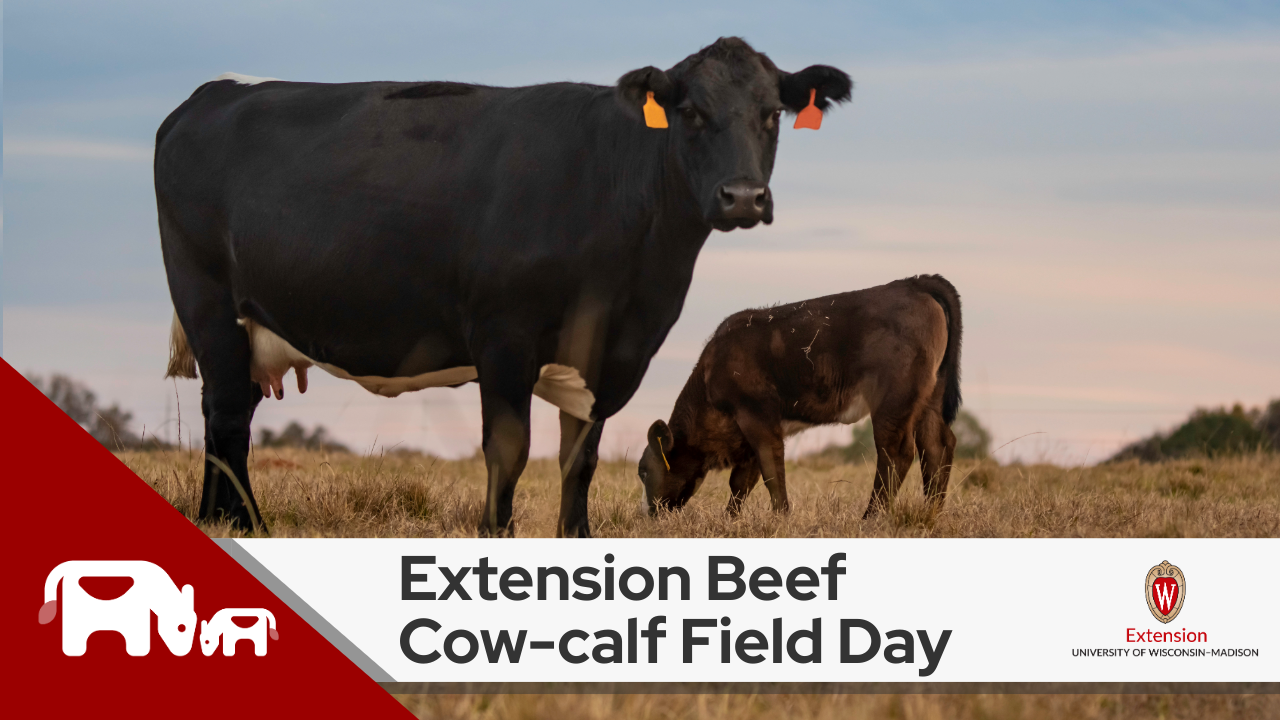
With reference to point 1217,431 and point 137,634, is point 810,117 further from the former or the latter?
point 1217,431

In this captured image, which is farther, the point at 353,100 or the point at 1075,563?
the point at 353,100

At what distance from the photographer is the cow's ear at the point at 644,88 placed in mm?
5801

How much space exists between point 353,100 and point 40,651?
3677 millimetres

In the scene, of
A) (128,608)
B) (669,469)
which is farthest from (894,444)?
(128,608)

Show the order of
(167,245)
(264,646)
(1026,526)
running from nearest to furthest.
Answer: (264,646) < (1026,526) < (167,245)

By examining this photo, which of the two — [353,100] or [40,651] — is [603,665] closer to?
[40,651]

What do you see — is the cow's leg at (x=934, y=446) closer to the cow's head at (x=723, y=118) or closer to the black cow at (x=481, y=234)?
the black cow at (x=481, y=234)

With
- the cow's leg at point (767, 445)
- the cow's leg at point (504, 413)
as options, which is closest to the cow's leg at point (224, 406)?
the cow's leg at point (504, 413)

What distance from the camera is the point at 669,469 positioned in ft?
31.0

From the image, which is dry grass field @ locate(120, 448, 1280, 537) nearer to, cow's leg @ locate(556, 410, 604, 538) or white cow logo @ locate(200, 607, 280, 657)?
cow's leg @ locate(556, 410, 604, 538)

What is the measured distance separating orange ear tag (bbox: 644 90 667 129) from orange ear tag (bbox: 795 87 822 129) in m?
0.78

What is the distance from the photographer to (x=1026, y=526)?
6.71 m

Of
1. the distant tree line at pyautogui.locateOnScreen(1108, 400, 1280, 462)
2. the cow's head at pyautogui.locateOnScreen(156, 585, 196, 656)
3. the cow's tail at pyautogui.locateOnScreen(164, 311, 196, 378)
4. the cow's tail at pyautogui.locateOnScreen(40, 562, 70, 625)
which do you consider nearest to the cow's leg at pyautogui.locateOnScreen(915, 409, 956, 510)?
the cow's tail at pyautogui.locateOnScreen(164, 311, 196, 378)

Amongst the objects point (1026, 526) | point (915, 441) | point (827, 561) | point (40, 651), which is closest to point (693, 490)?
point (915, 441)
